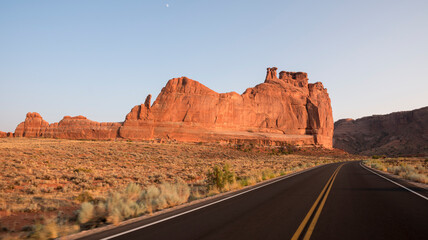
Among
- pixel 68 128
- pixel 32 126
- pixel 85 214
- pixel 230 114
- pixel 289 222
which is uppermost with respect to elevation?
pixel 230 114

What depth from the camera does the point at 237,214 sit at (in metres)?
6.89

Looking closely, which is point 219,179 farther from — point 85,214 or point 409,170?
point 409,170

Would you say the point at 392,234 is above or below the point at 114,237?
above

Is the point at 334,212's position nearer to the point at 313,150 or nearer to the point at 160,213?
the point at 160,213

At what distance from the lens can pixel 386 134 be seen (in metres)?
131

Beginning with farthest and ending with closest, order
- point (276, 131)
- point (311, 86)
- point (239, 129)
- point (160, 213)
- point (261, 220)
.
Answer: point (311, 86)
point (276, 131)
point (239, 129)
point (160, 213)
point (261, 220)

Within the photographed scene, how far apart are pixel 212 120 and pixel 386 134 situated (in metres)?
106

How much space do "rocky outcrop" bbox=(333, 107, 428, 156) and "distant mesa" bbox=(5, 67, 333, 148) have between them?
32616 mm

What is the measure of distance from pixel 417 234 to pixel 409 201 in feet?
16.2

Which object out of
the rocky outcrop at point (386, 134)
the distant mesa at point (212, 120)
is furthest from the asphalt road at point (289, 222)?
the rocky outcrop at point (386, 134)

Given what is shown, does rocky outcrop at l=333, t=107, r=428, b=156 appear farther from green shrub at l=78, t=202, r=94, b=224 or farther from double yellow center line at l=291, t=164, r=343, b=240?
green shrub at l=78, t=202, r=94, b=224

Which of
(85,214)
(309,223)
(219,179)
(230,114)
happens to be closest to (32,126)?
(230,114)

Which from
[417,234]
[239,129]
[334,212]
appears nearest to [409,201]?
[334,212]

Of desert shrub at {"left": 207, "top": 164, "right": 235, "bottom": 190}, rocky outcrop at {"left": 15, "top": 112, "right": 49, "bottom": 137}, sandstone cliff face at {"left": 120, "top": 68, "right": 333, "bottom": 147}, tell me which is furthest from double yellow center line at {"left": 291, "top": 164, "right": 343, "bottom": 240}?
rocky outcrop at {"left": 15, "top": 112, "right": 49, "bottom": 137}
